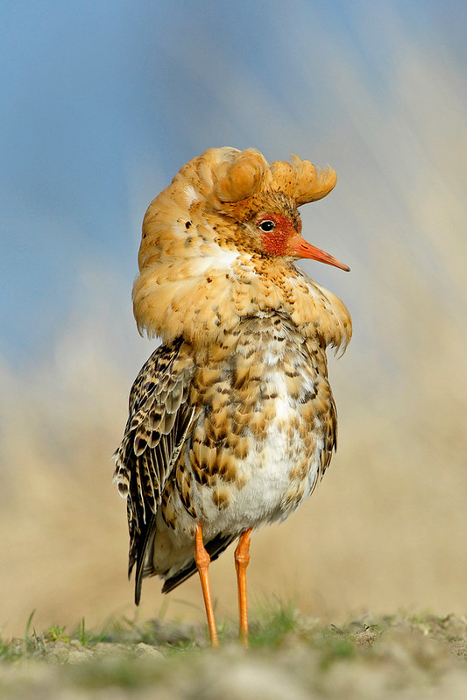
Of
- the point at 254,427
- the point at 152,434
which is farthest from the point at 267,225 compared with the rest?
the point at 152,434

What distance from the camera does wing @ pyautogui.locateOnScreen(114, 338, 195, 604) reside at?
452cm

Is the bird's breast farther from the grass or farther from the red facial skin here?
the grass

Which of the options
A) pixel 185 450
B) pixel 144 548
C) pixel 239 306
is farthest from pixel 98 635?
pixel 239 306

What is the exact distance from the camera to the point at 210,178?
4.57m

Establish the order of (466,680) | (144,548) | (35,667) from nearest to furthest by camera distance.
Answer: (466,680) < (35,667) < (144,548)

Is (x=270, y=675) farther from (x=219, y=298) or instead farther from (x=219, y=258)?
(x=219, y=258)

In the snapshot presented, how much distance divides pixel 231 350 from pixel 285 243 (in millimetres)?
674

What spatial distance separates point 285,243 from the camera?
15.1 feet

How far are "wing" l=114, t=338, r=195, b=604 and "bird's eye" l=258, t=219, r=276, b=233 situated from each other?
29.7 inches

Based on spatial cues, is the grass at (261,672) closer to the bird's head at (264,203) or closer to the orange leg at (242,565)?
the orange leg at (242,565)

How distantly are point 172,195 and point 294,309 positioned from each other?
0.93m

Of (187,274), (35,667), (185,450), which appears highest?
(187,274)

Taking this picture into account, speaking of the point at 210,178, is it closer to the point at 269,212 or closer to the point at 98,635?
the point at 269,212

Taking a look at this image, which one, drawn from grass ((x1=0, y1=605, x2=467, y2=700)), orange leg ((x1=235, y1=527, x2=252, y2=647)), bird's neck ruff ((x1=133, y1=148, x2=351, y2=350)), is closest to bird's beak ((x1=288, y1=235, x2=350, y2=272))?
bird's neck ruff ((x1=133, y1=148, x2=351, y2=350))
